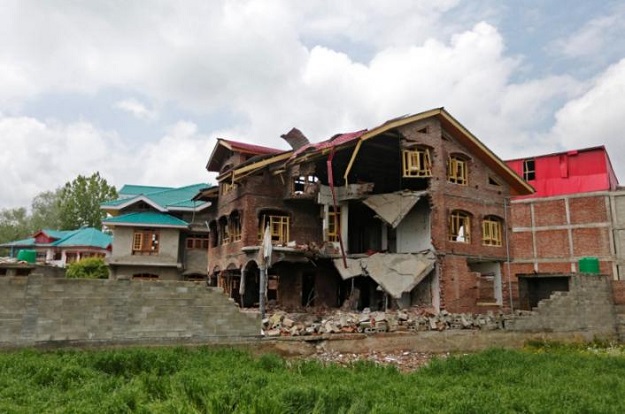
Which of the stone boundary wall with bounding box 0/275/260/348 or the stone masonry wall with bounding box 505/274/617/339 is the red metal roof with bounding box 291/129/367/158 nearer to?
the stone boundary wall with bounding box 0/275/260/348

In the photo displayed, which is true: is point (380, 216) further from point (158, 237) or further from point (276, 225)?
point (158, 237)

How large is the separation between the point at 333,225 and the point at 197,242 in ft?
34.9

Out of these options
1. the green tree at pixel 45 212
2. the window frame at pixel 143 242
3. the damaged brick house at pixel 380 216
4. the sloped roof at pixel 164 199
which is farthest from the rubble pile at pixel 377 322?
the green tree at pixel 45 212

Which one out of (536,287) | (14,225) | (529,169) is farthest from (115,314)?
(14,225)

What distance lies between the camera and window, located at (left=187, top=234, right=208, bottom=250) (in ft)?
94.3

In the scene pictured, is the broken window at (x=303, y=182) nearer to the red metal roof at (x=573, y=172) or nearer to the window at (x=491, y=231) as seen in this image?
the window at (x=491, y=231)

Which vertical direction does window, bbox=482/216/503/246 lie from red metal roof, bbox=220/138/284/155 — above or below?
below

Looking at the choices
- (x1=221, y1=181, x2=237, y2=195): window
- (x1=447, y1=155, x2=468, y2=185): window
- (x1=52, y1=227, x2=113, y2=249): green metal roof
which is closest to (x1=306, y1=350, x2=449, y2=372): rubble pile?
(x1=447, y1=155, x2=468, y2=185): window

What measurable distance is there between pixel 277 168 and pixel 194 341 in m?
8.81

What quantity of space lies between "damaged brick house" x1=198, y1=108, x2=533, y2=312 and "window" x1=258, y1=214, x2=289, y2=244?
5 centimetres

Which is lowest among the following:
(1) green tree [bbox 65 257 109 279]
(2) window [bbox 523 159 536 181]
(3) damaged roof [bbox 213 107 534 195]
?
(1) green tree [bbox 65 257 109 279]

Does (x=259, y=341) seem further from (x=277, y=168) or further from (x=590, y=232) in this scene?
(x=590, y=232)

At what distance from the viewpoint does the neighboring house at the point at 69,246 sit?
3675 centimetres

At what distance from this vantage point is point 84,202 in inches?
1806
